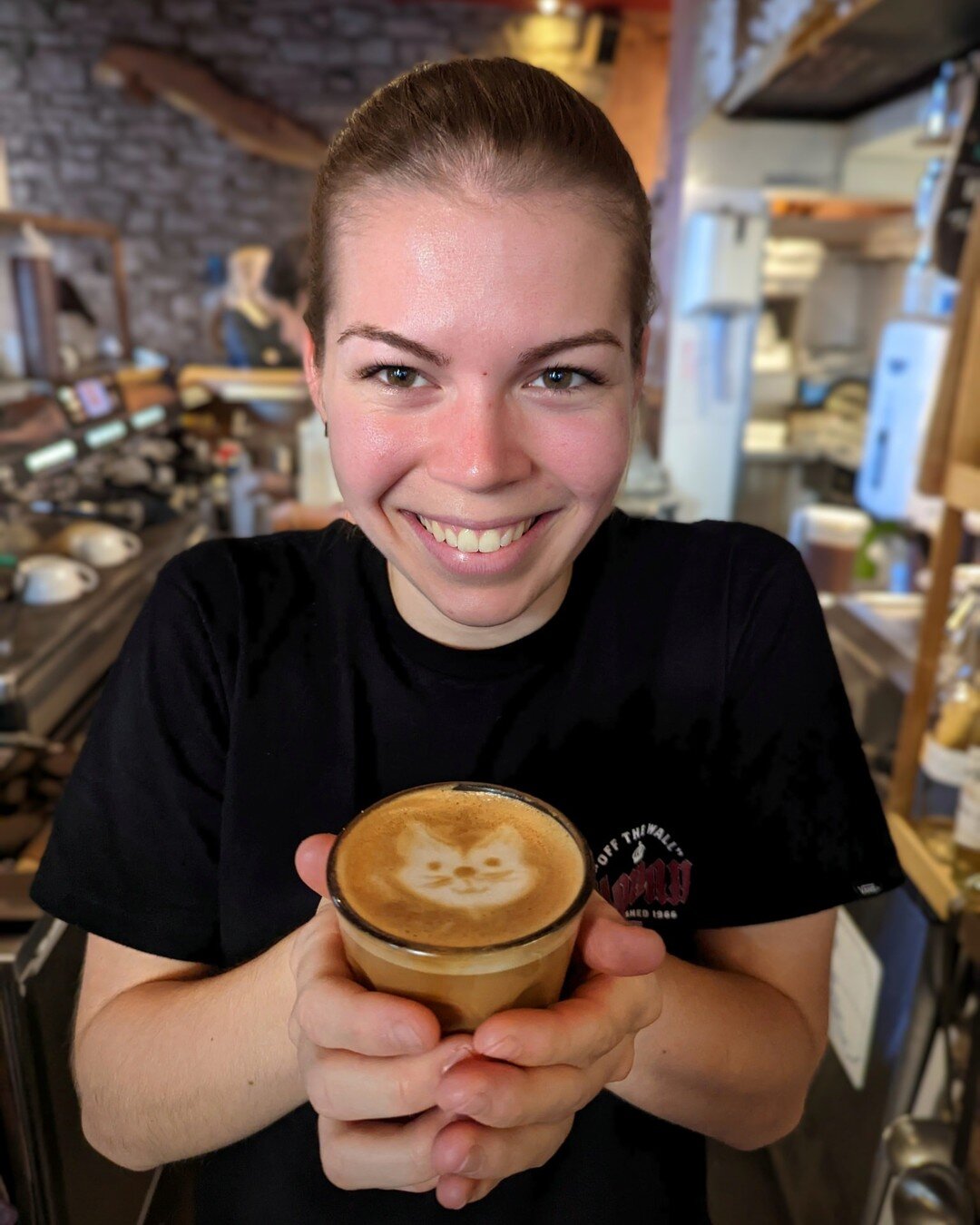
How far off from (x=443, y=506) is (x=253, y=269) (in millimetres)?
6486

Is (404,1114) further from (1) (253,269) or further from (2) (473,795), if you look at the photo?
(1) (253,269)

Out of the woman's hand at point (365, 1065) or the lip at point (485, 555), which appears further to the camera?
the lip at point (485, 555)

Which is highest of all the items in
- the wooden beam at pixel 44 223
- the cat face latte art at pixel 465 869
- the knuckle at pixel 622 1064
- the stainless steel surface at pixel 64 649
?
the wooden beam at pixel 44 223

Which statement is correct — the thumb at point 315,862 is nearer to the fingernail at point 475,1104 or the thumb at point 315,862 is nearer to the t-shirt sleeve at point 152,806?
the fingernail at point 475,1104

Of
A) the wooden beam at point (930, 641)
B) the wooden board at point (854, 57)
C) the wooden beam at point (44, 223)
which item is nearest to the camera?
the wooden beam at point (930, 641)

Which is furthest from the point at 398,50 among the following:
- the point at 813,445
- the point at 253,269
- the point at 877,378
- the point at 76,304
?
the point at 877,378

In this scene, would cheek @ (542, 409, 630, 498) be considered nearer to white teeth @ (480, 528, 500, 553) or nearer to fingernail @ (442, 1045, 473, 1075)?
white teeth @ (480, 528, 500, 553)

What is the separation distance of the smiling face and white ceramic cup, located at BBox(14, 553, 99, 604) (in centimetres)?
210

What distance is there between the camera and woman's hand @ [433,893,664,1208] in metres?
0.54

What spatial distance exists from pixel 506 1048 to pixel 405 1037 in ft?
0.21

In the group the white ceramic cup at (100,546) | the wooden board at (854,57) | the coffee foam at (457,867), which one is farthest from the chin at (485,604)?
the white ceramic cup at (100,546)

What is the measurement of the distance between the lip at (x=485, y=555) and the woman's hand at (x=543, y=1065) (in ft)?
1.18

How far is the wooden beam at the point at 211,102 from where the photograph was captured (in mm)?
6348

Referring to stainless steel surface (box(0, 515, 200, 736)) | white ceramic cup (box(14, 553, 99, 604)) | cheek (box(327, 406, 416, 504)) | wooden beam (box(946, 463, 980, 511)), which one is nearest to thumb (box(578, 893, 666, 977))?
cheek (box(327, 406, 416, 504))
